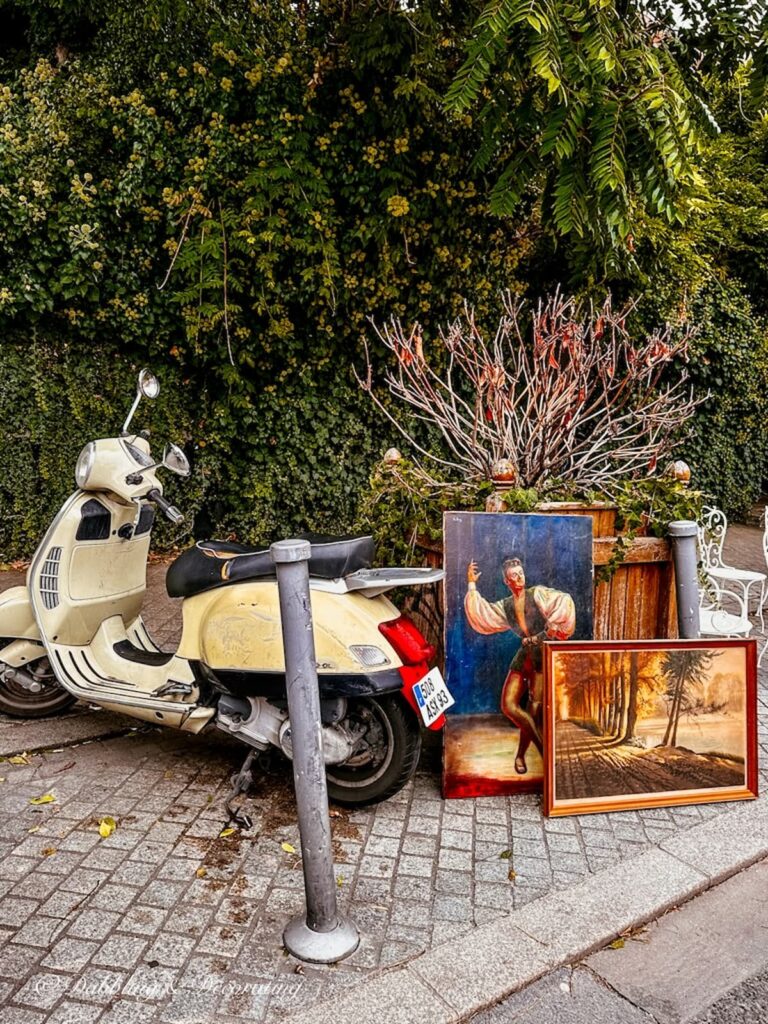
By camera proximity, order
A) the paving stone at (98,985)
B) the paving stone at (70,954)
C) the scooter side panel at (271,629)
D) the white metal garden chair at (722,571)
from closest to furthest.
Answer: the paving stone at (98,985) → the paving stone at (70,954) → the scooter side panel at (271,629) → the white metal garden chair at (722,571)

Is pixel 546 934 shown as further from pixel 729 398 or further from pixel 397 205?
pixel 729 398

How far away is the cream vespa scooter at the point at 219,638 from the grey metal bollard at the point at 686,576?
128 centimetres

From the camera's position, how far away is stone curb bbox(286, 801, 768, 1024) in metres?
2.14

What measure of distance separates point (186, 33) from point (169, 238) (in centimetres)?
200

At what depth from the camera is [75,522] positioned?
3719 millimetres

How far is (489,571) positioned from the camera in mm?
3332

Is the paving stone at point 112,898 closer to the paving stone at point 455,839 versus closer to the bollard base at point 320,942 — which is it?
the bollard base at point 320,942

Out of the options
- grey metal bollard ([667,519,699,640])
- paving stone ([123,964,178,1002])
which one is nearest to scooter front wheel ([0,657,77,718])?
paving stone ([123,964,178,1002])

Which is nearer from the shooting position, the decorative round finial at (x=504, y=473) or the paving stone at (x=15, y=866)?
the paving stone at (x=15, y=866)

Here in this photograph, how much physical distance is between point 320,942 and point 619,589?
2.23 metres

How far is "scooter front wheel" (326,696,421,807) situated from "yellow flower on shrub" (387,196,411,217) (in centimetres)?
585

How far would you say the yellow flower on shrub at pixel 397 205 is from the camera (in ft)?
24.8

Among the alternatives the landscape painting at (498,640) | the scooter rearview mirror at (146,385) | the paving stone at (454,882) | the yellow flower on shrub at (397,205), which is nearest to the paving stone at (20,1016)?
the paving stone at (454,882)

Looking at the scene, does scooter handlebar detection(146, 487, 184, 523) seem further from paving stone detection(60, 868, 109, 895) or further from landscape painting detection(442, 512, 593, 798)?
paving stone detection(60, 868, 109, 895)
